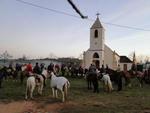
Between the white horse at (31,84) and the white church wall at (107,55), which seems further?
the white church wall at (107,55)

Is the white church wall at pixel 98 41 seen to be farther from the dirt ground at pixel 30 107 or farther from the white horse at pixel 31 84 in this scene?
the dirt ground at pixel 30 107

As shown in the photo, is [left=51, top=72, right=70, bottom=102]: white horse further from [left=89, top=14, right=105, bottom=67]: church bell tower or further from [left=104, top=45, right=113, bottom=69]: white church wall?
[left=104, top=45, right=113, bottom=69]: white church wall

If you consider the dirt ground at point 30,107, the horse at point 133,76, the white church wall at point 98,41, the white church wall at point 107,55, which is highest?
the white church wall at point 98,41

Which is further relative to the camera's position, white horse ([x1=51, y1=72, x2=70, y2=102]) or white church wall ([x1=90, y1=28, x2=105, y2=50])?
white church wall ([x1=90, y1=28, x2=105, y2=50])

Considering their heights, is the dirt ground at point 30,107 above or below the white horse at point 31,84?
below

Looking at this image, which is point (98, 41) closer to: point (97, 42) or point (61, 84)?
point (97, 42)

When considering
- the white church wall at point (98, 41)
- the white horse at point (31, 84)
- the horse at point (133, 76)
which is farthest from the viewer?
the white church wall at point (98, 41)

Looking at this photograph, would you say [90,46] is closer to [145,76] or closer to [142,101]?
[145,76]

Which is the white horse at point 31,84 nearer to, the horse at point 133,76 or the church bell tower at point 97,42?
the horse at point 133,76

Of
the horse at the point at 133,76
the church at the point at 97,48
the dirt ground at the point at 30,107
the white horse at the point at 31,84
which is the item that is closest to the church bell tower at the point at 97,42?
the church at the point at 97,48

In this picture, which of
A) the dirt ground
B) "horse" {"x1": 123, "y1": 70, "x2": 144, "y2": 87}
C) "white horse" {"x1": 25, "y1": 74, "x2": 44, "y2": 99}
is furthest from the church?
the dirt ground

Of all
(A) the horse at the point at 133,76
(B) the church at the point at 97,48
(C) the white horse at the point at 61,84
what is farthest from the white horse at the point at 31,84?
(B) the church at the point at 97,48

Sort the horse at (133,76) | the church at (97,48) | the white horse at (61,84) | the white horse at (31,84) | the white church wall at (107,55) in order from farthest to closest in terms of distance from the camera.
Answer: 1. the white church wall at (107,55)
2. the church at (97,48)
3. the horse at (133,76)
4. the white horse at (31,84)
5. the white horse at (61,84)

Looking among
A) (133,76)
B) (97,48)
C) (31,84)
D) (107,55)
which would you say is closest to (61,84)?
(31,84)
